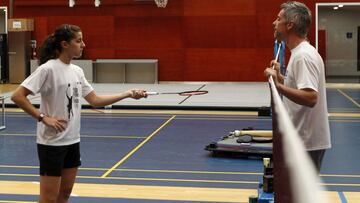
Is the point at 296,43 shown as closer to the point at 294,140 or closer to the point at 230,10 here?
the point at 294,140

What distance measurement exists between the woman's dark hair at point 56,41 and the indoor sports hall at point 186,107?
27cm

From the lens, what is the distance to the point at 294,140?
170cm

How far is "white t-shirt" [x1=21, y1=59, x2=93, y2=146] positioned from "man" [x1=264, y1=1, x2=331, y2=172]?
161 cm

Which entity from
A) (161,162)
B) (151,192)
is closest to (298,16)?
(151,192)

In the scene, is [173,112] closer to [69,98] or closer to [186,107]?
[186,107]

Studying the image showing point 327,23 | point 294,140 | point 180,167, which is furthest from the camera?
point 327,23

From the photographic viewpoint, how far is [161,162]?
8.68 m

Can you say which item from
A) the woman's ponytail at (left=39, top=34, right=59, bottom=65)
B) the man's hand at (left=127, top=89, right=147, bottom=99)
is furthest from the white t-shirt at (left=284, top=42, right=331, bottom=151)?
the woman's ponytail at (left=39, top=34, right=59, bottom=65)

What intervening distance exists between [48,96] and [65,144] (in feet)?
1.32

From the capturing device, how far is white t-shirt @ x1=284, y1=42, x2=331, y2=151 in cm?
368

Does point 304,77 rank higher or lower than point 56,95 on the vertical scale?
higher

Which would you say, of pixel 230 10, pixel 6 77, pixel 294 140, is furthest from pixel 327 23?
pixel 294 140

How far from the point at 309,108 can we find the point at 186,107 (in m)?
12.0

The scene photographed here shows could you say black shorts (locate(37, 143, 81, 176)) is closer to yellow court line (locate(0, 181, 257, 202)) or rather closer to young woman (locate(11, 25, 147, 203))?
young woman (locate(11, 25, 147, 203))
